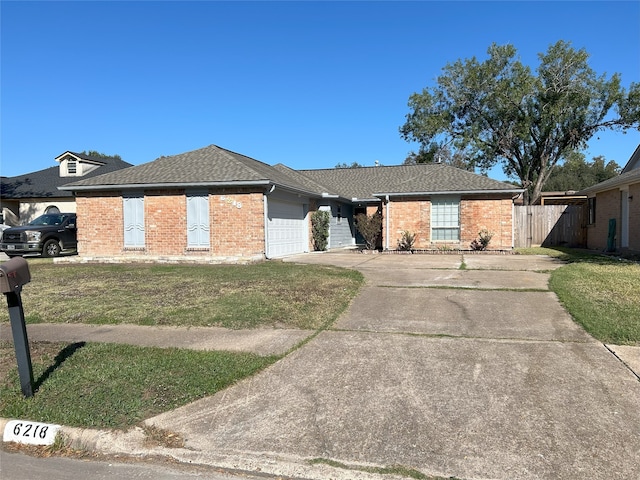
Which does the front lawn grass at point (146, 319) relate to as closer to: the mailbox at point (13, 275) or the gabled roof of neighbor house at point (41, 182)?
the mailbox at point (13, 275)

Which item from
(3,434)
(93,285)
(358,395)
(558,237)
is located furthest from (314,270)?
(558,237)

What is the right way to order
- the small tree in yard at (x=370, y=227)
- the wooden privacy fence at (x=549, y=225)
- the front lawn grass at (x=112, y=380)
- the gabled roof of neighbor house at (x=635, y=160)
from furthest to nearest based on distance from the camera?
1. the gabled roof of neighbor house at (x=635, y=160)
2. the wooden privacy fence at (x=549, y=225)
3. the small tree in yard at (x=370, y=227)
4. the front lawn grass at (x=112, y=380)

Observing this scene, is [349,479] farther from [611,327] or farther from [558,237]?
[558,237]

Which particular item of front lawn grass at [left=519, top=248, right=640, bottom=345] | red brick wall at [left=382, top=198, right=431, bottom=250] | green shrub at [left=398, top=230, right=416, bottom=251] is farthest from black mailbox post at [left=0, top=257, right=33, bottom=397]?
red brick wall at [left=382, top=198, right=431, bottom=250]

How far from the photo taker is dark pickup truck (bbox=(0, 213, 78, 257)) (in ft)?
59.0

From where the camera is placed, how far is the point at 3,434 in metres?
3.92

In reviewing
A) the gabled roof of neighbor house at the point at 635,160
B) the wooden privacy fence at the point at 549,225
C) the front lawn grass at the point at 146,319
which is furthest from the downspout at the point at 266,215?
the gabled roof of neighbor house at the point at 635,160

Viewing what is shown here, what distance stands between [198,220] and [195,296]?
781 cm

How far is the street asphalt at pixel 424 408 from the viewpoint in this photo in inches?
130

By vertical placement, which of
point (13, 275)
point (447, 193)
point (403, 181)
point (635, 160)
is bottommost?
point (13, 275)

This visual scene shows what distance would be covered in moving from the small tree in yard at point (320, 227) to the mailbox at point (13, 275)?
53.6 feet

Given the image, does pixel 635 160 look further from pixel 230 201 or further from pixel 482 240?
pixel 230 201

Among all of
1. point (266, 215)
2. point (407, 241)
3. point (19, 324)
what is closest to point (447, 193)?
point (407, 241)

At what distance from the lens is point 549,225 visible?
22625mm
